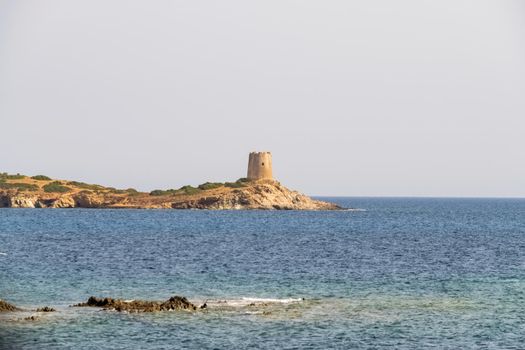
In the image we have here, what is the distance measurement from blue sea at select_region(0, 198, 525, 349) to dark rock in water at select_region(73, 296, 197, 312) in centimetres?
110

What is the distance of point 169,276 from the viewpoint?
185ft

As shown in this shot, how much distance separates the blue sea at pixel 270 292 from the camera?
3428 cm

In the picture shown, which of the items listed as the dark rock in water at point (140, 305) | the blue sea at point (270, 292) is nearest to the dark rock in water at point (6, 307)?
the blue sea at point (270, 292)

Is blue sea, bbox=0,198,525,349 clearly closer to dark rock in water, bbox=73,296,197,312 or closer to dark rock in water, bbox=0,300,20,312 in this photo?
Result: dark rock in water, bbox=0,300,20,312

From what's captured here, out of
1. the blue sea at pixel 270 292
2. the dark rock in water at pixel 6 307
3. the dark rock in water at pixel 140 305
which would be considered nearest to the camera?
the blue sea at pixel 270 292

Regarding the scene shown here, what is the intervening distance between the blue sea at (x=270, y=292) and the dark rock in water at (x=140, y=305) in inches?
43.1

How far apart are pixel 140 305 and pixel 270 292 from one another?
10.2 m

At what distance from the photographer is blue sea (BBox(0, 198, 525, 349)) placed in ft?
112

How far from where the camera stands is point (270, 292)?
48.3 meters

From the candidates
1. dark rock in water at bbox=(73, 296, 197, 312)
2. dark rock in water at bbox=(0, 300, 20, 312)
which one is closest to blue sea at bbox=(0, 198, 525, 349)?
dark rock in water at bbox=(0, 300, 20, 312)

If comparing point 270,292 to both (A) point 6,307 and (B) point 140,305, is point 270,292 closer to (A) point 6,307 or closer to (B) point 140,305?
(B) point 140,305

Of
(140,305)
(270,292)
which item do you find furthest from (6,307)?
(270,292)

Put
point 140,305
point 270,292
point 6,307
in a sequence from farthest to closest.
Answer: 1. point 270,292
2. point 140,305
3. point 6,307

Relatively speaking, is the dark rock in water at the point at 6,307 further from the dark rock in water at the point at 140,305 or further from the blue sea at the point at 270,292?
the dark rock in water at the point at 140,305
